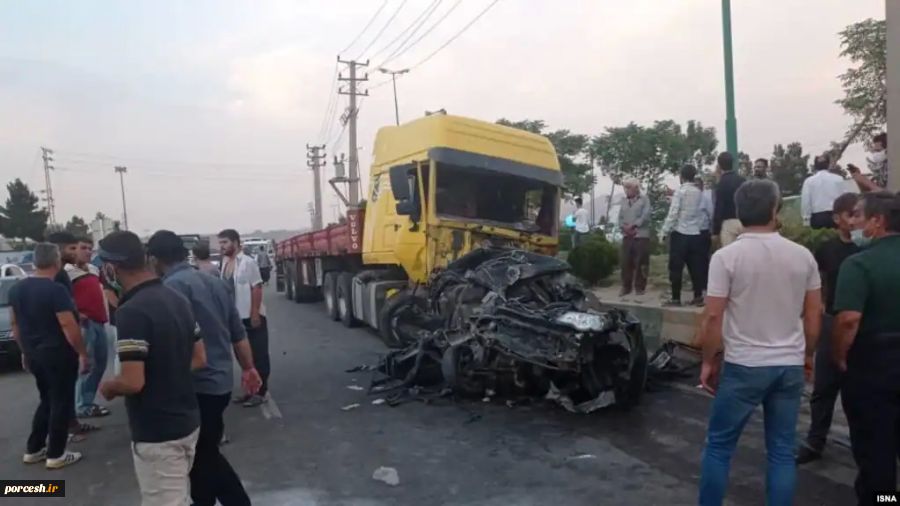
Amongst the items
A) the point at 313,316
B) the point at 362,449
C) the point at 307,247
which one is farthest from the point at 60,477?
the point at 307,247

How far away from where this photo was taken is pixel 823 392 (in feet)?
16.1

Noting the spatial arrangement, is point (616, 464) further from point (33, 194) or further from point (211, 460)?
point (33, 194)

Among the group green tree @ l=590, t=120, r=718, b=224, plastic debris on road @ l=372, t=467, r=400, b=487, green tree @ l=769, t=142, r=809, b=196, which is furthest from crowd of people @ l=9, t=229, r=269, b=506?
green tree @ l=769, t=142, r=809, b=196

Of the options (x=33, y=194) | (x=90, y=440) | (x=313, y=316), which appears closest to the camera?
(x=90, y=440)

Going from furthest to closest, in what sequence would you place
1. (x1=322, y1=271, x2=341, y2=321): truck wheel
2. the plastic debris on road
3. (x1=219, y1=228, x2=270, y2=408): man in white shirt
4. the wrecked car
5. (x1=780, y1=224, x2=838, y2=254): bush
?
(x1=322, y1=271, x2=341, y2=321): truck wheel, (x1=780, y1=224, x2=838, y2=254): bush, (x1=219, y1=228, x2=270, y2=408): man in white shirt, the wrecked car, the plastic debris on road

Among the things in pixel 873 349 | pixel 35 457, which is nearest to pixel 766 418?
pixel 873 349

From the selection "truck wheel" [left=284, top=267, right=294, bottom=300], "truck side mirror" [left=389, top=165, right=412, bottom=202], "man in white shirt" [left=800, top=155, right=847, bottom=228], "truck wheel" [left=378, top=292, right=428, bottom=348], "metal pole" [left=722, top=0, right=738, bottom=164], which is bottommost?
"truck wheel" [left=284, top=267, right=294, bottom=300]

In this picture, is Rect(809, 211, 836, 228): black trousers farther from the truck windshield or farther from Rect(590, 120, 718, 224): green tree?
Rect(590, 120, 718, 224): green tree

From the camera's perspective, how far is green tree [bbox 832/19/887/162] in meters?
22.9

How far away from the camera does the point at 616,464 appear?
17.5 ft

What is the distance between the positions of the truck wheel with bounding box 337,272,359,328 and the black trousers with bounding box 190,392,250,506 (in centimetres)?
956

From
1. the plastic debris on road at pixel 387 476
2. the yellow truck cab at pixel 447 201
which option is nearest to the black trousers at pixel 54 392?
the plastic debris on road at pixel 387 476

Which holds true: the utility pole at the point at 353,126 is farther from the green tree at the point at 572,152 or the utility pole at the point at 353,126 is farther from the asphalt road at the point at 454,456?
the asphalt road at the point at 454,456

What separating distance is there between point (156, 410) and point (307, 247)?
15.0 m
